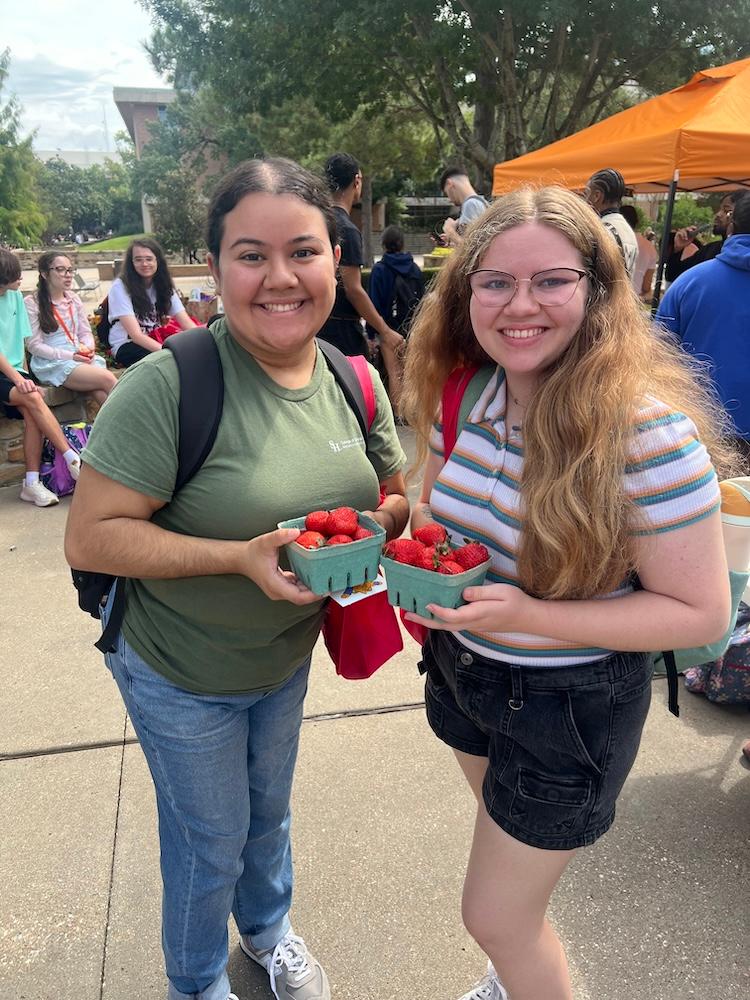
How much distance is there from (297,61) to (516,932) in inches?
600

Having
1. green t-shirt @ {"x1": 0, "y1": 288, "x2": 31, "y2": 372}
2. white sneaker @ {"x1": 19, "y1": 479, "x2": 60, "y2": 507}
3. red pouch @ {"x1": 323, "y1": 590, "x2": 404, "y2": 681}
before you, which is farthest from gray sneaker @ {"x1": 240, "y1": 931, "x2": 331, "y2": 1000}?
green t-shirt @ {"x1": 0, "y1": 288, "x2": 31, "y2": 372}

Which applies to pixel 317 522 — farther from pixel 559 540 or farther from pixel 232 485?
pixel 559 540

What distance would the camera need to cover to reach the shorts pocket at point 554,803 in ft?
4.50

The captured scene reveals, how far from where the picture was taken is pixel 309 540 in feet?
4.40

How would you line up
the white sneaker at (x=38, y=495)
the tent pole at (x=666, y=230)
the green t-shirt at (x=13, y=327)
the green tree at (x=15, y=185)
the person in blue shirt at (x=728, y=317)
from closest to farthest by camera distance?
1. the person in blue shirt at (x=728, y=317)
2. the white sneaker at (x=38, y=495)
3. the green t-shirt at (x=13, y=327)
4. the tent pole at (x=666, y=230)
5. the green tree at (x=15, y=185)

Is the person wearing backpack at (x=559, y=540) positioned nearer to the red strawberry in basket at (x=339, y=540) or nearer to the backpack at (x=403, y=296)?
the red strawberry in basket at (x=339, y=540)

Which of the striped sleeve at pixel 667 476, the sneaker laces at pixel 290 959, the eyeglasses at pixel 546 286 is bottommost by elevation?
the sneaker laces at pixel 290 959

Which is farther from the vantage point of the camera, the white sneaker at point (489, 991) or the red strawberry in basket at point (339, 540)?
the white sneaker at point (489, 991)

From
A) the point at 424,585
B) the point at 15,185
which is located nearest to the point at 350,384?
the point at 424,585

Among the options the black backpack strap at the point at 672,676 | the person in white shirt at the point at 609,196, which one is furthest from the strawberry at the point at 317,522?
the person in white shirt at the point at 609,196

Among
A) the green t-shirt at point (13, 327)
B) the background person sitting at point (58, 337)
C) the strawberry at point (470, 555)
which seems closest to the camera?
the strawberry at point (470, 555)

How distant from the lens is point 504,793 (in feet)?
4.66

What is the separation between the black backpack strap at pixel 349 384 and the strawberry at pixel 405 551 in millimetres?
390

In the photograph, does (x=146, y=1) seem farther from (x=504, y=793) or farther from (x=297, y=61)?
(x=504, y=793)
